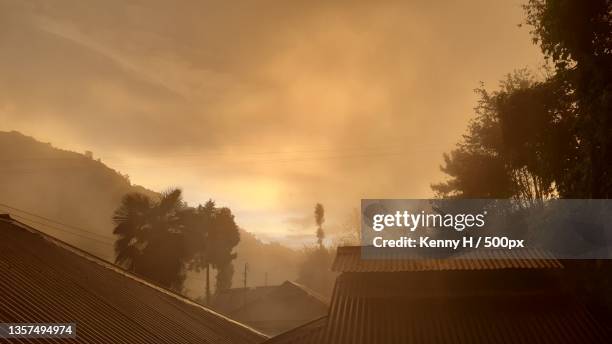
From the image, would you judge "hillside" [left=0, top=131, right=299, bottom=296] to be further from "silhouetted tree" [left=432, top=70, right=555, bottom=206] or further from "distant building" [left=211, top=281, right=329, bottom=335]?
"silhouetted tree" [left=432, top=70, right=555, bottom=206]

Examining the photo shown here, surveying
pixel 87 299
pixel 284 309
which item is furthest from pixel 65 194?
pixel 87 299

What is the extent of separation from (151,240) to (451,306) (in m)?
23.2

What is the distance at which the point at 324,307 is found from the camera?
5375 cm

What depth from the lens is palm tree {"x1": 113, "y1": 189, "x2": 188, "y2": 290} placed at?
32156 millimetres

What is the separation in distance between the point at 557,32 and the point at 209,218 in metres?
54.2

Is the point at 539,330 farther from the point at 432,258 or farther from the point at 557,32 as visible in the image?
the point at 557,32

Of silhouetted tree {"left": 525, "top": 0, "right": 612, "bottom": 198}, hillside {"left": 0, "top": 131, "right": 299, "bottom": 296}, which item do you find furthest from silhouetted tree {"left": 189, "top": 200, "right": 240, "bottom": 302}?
hillside {"left": 0, "top": 131, "right": 299, "bottom": 296}

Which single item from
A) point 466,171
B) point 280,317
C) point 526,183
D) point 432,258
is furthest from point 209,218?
point 432,258

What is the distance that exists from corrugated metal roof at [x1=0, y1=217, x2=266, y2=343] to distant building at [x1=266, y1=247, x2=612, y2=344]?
14.1ft

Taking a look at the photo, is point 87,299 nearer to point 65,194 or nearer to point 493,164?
point 493,164

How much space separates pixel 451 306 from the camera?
56.9ft

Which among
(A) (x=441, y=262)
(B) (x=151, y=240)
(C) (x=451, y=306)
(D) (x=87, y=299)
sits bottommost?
(C) (x=451, y=306)

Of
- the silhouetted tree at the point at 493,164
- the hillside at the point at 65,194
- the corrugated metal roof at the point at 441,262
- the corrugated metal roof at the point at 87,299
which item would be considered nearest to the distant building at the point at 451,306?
the corrugated metal roof at the point at 441,262

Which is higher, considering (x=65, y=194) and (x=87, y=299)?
(x=65, y=194)
